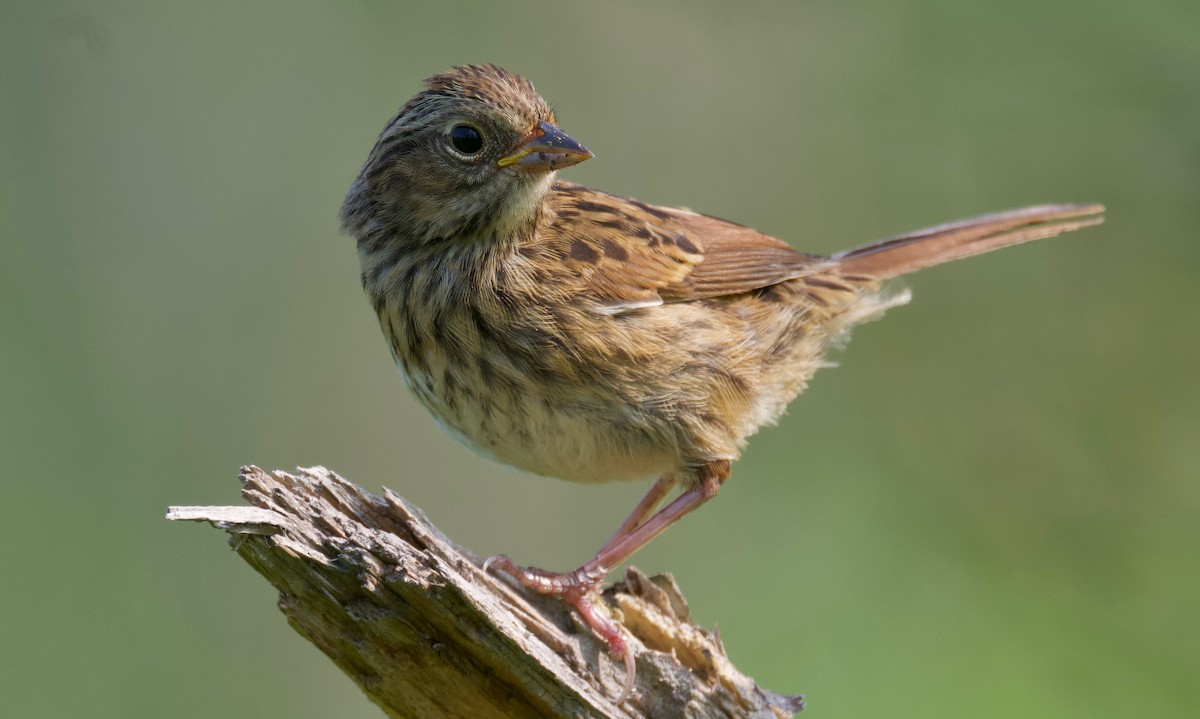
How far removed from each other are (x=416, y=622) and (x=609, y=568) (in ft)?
3.32

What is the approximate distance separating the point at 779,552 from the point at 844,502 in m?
0.44

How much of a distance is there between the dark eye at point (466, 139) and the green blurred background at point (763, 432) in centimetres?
283

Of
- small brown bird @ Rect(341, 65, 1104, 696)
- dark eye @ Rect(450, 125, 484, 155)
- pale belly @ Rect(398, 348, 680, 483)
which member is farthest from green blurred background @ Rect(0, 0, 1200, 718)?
dark eye @ Rect(450, 125, 484, 155)

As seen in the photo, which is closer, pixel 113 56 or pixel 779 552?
pixel 779 552

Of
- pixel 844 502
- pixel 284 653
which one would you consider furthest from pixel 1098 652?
pixel 284 653

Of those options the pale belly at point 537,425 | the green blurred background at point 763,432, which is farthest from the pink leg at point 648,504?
the green blurred background at point 763,432

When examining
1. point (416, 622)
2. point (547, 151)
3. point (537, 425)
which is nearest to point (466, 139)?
point (547, 151)

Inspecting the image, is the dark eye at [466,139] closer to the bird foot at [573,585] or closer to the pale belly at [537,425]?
the pale belly at [537,425]

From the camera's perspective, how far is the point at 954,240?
17.5 feet

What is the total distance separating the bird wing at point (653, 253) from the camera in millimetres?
4250

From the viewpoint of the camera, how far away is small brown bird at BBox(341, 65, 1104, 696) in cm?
397

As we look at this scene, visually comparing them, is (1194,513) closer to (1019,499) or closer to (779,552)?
(1019,499)

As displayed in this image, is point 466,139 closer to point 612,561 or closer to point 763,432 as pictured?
point 612,561

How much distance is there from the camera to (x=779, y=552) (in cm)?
641
